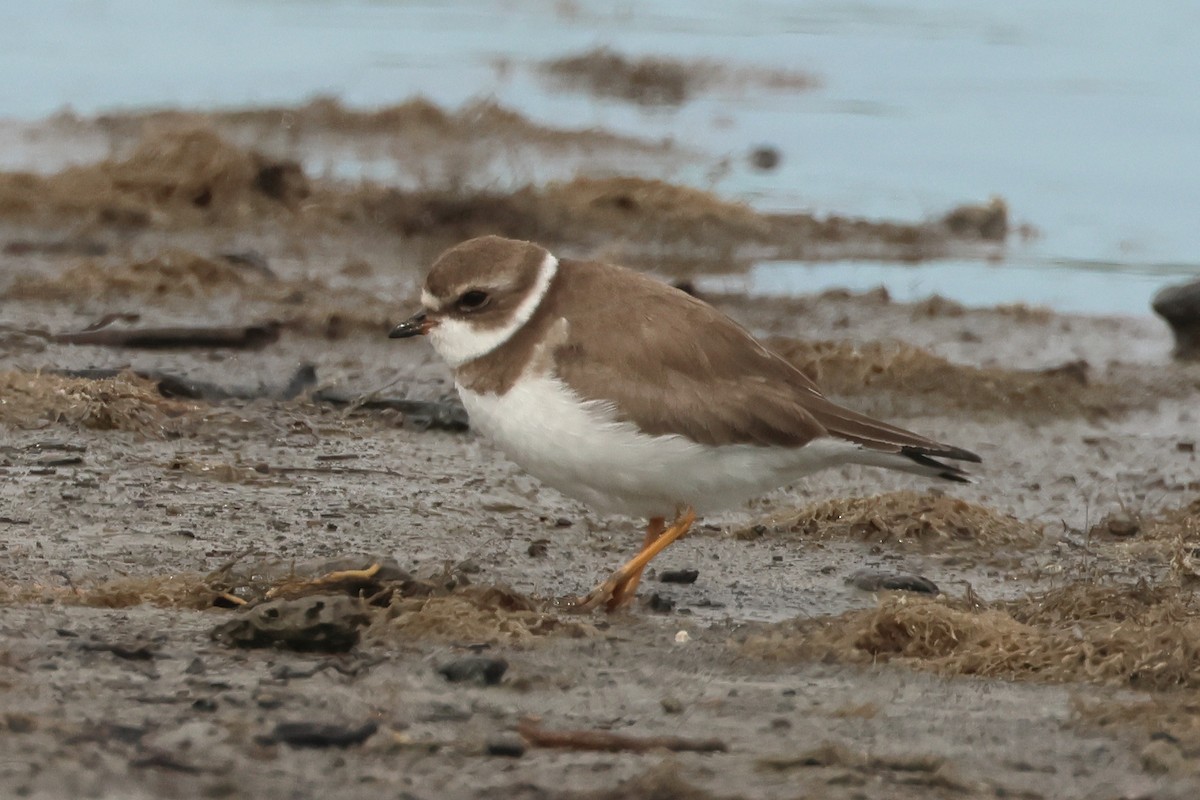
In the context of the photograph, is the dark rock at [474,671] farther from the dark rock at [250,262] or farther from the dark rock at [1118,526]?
the dark rock at [250,262]

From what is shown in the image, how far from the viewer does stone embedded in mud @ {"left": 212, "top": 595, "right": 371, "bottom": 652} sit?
5.02 m

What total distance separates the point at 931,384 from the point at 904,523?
271cm

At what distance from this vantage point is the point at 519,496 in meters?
7.71

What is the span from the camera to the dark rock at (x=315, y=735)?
14.1 feet

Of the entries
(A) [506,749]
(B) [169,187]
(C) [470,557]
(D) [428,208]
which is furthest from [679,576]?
(B) [169,187]

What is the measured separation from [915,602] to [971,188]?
11.7 metres

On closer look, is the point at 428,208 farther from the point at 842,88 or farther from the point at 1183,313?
the point at 842,88

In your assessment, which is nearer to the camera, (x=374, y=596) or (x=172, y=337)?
(x=374, y=596)

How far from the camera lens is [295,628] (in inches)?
197

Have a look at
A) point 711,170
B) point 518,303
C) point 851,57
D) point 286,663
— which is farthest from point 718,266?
point 851,57

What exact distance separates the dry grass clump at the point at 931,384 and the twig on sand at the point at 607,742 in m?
5.40

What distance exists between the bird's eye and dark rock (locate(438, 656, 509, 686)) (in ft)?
5.33

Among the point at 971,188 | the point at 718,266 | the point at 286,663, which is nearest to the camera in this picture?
the point at 286,663

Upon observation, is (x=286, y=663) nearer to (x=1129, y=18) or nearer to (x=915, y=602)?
(x=915, y=602)
